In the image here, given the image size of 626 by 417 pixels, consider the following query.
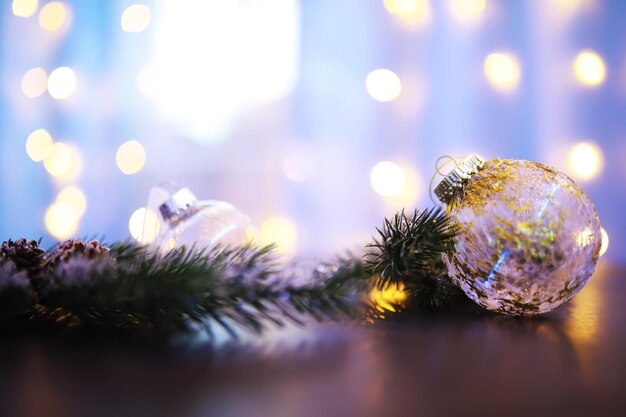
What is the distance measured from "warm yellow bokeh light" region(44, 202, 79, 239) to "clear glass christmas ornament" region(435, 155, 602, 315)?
1.36m

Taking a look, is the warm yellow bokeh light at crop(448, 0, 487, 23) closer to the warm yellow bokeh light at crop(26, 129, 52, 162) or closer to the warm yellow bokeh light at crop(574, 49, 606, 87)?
the warm yellow bokeh light at crop(574, 49, 606, 87)

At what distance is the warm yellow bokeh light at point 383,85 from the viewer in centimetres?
139

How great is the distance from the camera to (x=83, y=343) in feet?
1.21

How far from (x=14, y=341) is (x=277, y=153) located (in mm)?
1118

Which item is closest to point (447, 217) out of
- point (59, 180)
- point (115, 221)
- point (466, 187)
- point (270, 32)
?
point (466, 187)

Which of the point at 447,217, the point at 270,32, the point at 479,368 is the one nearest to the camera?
the point at 479,368

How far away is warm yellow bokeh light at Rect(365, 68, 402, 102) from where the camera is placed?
1.39 m

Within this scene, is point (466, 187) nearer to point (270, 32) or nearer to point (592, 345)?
→ point (592, 345)

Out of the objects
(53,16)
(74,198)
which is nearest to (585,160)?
(74,198)

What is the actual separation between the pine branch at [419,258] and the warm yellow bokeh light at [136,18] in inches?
50.0

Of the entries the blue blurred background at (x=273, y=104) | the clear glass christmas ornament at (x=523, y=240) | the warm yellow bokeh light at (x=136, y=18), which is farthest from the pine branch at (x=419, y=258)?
the warm yellow bokeh light at (x=136, y=18)

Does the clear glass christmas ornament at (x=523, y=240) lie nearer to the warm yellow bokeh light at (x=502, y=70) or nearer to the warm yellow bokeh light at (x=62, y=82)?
the warm yellow bokeh light at (x=502, y=70)

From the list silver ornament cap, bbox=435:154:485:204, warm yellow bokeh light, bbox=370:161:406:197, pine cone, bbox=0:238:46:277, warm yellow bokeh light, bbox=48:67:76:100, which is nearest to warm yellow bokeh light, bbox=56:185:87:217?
warm yellow bokeh light, bbox=48:67:76:100

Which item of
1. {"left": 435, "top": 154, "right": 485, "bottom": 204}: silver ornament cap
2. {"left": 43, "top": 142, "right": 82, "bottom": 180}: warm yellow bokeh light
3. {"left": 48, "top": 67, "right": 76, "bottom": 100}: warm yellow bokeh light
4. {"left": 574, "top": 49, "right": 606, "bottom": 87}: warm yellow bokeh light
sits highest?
{"left": 574, "top": 49, "right": 606, "bottom": 87}: warm yellow bokeh light
